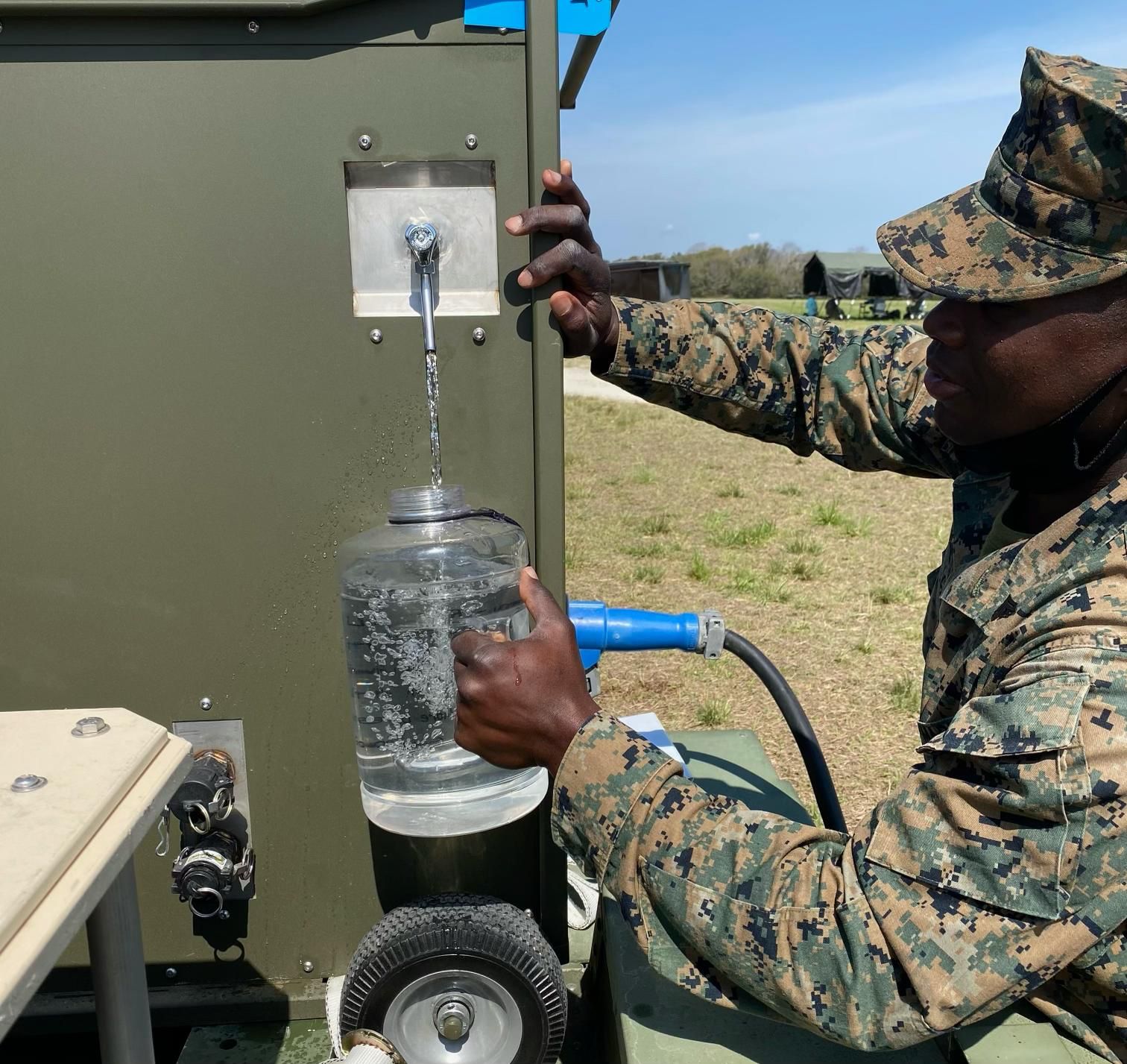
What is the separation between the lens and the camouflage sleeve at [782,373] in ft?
7.73

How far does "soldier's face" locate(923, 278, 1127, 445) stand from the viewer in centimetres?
150

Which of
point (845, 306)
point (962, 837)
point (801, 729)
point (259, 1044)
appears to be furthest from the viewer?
point (845, 306)

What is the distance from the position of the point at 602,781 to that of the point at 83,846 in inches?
30.2

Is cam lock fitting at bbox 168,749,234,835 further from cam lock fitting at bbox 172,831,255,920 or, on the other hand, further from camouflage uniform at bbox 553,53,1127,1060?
camouflage uniform at bbox 553,53,1127,1060

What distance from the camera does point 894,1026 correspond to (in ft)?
4.58

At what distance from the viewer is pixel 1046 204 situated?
1.53 metres

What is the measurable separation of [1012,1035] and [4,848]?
4.71ft

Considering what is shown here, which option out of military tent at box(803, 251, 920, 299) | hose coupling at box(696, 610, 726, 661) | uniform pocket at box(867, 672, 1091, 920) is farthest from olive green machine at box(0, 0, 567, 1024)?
military tent at box(803, 251, 920, 299)

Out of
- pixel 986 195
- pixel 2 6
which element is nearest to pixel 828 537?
pixel 986 195

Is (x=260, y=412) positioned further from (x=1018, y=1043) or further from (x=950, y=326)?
(x=1018, y=1043)

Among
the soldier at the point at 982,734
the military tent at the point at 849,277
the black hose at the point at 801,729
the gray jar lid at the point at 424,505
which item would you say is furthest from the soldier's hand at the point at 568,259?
the military tent at the point at 849,277

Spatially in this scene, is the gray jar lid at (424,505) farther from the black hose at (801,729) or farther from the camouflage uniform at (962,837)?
the black hose at (801,729)

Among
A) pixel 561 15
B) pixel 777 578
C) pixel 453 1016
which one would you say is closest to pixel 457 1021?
pixel 453 1016

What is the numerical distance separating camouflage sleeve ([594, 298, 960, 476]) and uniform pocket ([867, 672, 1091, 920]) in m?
1.05
